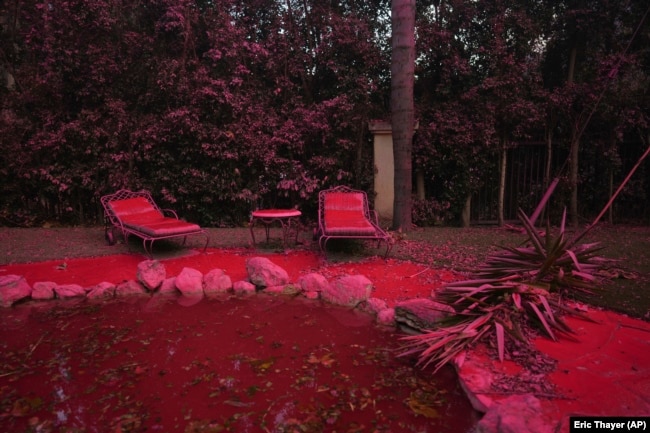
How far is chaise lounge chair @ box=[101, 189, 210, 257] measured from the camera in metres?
5.48

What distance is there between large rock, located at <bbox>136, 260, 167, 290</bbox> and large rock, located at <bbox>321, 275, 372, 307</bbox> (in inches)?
71.6

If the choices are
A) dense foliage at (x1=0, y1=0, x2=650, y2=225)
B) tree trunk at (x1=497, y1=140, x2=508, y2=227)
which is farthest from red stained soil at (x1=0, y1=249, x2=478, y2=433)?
tree trunk at (x1=497, y1=140, x2=508, y2=227)

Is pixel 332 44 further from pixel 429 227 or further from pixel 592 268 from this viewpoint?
pixel 592 268

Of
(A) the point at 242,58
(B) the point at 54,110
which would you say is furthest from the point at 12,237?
(A) the point at 242,58

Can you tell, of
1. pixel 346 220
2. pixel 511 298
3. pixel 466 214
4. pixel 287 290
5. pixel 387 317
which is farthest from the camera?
pixel 466 214

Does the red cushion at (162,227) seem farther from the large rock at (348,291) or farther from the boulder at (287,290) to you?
the large rock at (348,291)

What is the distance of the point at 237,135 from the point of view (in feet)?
25.1

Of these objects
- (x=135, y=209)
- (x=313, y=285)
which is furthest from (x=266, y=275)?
(x=135, y=209)

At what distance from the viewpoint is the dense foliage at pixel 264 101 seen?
298 inches

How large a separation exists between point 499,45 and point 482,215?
10.7 feet

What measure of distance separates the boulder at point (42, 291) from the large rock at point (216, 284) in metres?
1.54

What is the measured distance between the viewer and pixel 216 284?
4.46 metres

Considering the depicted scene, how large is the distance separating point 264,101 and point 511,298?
6340 mm

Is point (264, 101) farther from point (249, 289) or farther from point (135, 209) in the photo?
point (249, 289)
